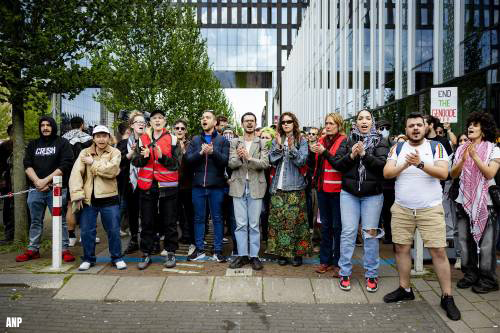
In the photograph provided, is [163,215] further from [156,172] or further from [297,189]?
[297,189]

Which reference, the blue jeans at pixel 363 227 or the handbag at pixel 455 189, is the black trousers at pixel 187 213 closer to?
the blue jeans at pixel 363 227

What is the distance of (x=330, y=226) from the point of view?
6.00m

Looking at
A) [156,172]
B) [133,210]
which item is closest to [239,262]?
[156,172]

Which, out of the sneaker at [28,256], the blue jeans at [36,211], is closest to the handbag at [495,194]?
the blue jeans at [36,211]

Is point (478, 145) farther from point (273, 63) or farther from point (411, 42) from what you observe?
point (273, 63)

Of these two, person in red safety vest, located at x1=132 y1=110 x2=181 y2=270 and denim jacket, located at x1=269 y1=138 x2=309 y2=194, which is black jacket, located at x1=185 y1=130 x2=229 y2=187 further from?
denim jacket, located at x1=269 y1=138 x2=309 y2=194

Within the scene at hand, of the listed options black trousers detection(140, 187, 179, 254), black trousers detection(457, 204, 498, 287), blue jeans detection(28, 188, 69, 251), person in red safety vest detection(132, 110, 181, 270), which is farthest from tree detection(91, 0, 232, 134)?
black trousers detection(457, 204, 498, 287)

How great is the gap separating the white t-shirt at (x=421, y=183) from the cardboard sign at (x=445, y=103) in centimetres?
474

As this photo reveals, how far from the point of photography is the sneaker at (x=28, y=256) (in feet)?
21.4

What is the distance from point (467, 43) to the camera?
1143 cm

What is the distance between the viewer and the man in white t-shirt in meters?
4.79

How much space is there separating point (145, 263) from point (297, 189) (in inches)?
90.9

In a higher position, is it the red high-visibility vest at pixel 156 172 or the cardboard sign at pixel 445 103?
the cardboard sign at pixel 445 103

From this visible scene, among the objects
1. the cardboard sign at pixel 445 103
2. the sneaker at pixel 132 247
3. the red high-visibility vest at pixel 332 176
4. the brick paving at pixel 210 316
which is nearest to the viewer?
the brick paving at pixel 210 316
